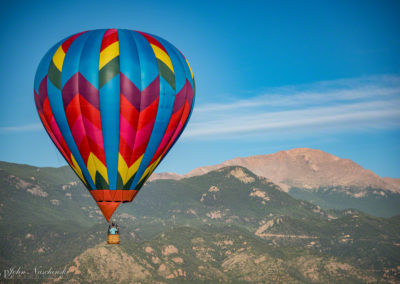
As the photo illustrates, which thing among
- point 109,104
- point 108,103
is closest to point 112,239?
point 109,104

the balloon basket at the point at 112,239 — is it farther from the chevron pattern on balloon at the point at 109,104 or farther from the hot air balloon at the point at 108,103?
the chevron pattern on balloon at the point at 109,104

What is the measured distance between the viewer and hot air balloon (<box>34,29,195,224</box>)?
107 metres

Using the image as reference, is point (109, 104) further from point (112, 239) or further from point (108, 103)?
point (112, 239)

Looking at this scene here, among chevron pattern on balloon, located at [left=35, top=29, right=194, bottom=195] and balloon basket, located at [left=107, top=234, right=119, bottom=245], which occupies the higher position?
chevron pattern on balloon, located at [left=35, top=29, right=194, bottom=195]

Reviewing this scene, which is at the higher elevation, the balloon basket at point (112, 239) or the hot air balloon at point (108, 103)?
the hot air balloon at point (108, 103)

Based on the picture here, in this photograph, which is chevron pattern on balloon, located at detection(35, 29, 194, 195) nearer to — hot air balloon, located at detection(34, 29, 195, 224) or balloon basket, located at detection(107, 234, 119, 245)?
hot air balloon, located at detection(34, 29, 195, 224)

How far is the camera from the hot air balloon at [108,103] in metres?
107

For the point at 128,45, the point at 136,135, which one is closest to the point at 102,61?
the point at 128,45

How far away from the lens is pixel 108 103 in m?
107

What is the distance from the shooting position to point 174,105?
11488 cm

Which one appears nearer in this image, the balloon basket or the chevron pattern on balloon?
the balloon basket

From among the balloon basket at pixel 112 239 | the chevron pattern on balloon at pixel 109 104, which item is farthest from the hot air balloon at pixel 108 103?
the balloon basket at pixel 112 239

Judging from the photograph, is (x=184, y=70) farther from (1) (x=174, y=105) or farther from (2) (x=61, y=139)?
(2) (x=61, y=139)

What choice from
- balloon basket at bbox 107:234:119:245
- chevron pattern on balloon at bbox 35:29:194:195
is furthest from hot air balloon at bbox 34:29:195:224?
balloon basket at bbox 107:234:119:245
